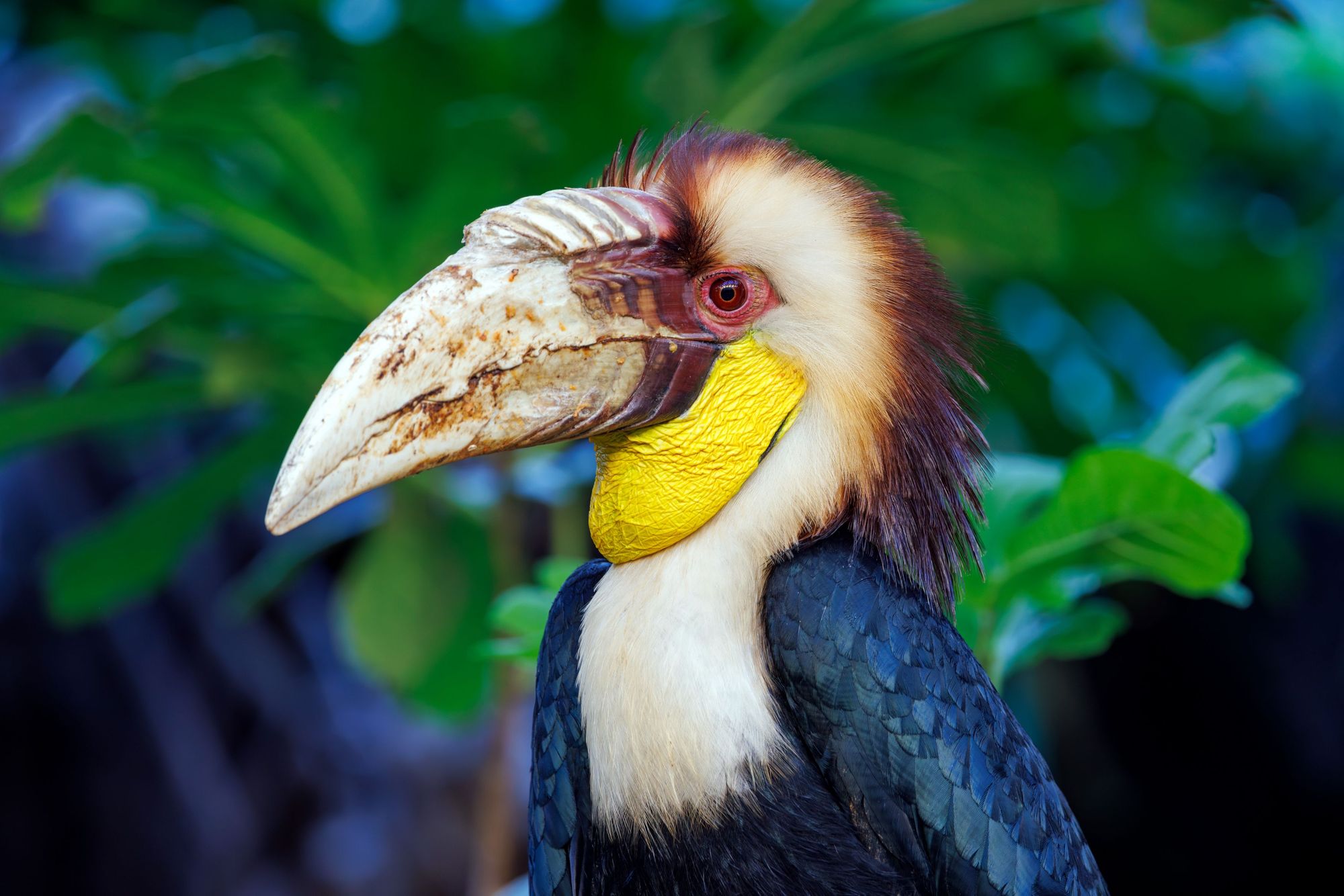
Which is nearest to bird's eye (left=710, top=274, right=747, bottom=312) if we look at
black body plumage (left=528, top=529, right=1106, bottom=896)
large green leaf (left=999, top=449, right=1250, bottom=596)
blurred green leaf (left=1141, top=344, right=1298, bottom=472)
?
black body plumage (left=528, top=529, right=1106, bottom=896)

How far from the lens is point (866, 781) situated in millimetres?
740

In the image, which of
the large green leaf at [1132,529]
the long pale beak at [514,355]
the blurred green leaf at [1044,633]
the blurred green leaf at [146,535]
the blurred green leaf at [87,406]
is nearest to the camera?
the long pale beak at [514,355]

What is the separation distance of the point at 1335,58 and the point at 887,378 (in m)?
2.67

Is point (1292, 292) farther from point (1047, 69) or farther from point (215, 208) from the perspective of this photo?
point (215, 208)

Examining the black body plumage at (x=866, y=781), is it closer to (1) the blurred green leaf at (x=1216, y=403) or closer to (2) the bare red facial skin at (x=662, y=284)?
(2) the bare red facial skin at (x=662, y=284)

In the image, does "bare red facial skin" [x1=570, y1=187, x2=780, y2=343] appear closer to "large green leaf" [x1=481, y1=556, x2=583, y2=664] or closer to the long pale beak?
the long pale beak

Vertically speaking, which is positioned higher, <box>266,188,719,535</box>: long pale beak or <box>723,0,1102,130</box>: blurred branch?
<box>723,0,1102,130</box>: blurred branch

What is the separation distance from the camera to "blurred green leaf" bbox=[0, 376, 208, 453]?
5.05 ft

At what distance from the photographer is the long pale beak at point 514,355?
25.9 inches

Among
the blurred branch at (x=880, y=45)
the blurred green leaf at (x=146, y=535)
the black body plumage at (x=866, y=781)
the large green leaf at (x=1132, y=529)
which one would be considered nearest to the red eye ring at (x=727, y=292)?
the black body plumage at (x=866, y=781)

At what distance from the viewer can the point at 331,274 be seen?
146 cm

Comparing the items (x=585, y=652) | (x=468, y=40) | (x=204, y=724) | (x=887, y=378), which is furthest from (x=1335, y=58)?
(x=204, y=724)

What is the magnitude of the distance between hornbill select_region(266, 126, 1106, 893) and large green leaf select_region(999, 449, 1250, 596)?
142 millimetres

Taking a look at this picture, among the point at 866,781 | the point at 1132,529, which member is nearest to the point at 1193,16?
the point at 1132,529
